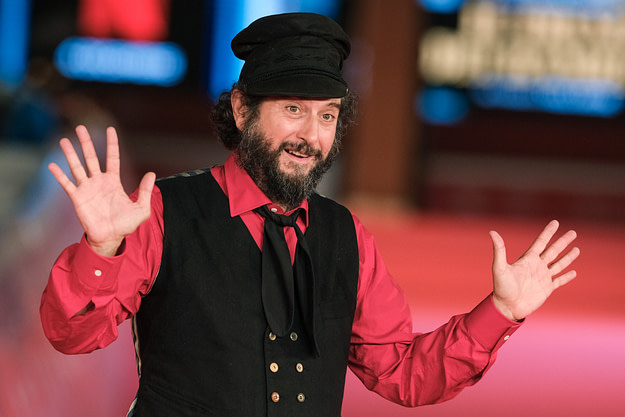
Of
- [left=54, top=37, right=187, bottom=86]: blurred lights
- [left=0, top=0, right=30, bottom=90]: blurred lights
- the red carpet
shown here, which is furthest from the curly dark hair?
[left=0, top=0, right=30, bottom=90]: blurred lights

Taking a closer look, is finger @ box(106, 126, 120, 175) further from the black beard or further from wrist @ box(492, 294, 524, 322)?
wrist @ box(492, 294, 524, 322)

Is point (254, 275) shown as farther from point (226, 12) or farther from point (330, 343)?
point (226, 12)

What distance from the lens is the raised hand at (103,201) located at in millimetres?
1439

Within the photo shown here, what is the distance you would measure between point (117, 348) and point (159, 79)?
174 inches

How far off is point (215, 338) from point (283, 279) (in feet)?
0.57

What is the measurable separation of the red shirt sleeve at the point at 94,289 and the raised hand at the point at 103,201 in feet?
0.09

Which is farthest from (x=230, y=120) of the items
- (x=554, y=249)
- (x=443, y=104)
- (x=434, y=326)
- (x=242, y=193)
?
(x=443, y=104)

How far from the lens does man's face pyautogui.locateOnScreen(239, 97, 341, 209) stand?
5.51 ft

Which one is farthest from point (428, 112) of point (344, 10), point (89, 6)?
point (89, 6)

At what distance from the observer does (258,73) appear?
166 cm

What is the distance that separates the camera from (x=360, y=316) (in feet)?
5.88

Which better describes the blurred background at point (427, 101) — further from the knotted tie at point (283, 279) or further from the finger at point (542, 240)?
the knotted tie at point (283, 279)

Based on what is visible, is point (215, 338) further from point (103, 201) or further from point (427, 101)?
point (427, 101)

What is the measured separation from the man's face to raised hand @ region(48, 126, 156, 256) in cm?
26
